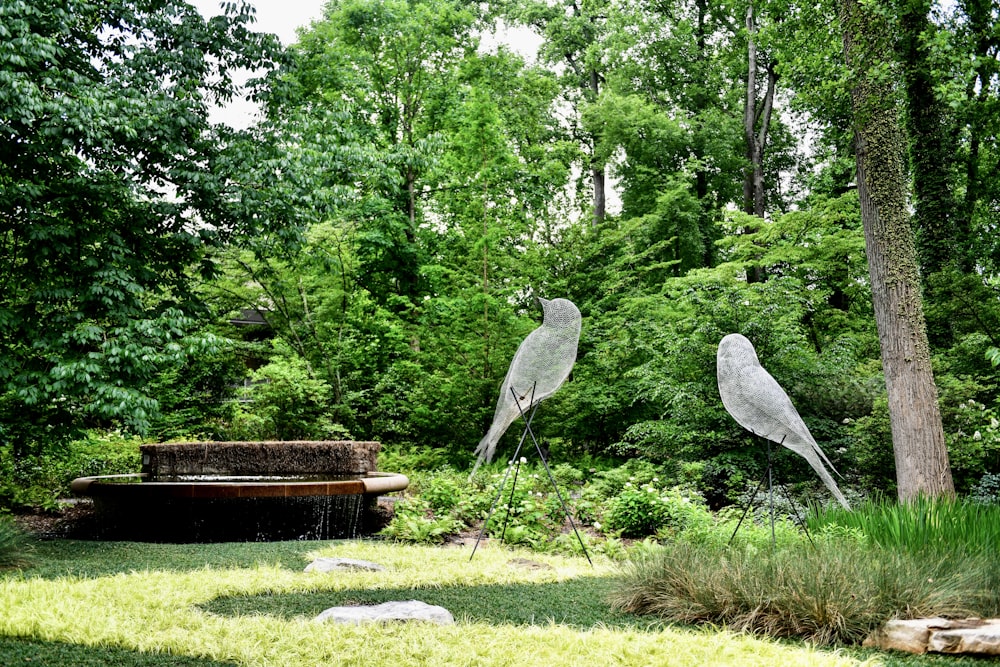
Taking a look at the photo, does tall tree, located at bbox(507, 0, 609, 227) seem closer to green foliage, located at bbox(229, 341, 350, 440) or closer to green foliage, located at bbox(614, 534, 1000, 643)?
green foliage, located at bbox(229, 341, 350, 440)

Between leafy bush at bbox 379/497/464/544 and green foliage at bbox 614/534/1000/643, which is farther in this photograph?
leafy bush at bbox 379/497/464/544

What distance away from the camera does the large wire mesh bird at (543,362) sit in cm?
629

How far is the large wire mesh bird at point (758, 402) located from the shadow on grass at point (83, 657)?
3.88 m

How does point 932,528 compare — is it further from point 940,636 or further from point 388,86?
point 388,86

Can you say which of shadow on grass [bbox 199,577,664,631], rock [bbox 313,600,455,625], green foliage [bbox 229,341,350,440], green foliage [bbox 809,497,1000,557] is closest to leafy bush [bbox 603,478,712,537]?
green foliage [bbox 809,497,1000,557]

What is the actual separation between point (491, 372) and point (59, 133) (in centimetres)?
715

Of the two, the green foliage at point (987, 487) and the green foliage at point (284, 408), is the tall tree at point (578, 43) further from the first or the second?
the green foliage at point (987, 487)

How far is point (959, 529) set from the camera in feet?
18.1

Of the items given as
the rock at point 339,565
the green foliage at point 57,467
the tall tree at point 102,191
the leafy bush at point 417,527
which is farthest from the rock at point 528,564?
the green foliage at point 57,467

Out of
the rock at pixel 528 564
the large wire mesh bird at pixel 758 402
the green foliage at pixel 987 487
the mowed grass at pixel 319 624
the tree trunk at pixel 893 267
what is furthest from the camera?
the green foliage at pixel 987 487

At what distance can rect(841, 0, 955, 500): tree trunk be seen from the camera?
7.66 m

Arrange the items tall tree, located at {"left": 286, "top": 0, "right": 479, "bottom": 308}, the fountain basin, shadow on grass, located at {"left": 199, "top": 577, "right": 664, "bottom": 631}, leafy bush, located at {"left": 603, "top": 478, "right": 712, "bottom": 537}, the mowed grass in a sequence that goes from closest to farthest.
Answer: the mowed grass, shadow on grass, located at {"left": 199, "top": 577, "right": 664, "bottom": 631}, leafy bush, located at {"left": 603, "top": 478, "right": 712, "bottom": 537}, the fountain basin, tall tree, located at {"left": 286, "top": 0, "right": 479, "bottom": 308}

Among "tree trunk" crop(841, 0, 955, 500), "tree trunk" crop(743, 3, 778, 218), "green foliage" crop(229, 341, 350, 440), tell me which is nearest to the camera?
"tree trunk" crop(841, 0, 955, 500)

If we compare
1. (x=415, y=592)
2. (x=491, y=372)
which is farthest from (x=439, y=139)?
(x=415, y=592)
